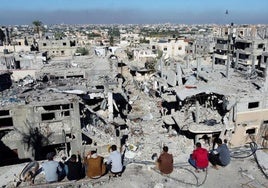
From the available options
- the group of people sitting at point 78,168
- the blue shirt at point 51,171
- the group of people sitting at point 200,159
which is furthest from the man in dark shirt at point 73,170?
the group of people sitting at point 200,159

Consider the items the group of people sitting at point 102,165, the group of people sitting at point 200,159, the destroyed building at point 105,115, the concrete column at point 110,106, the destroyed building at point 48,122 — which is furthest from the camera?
the concrete column at point 110,106

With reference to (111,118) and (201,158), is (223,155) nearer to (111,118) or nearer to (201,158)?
(201,158)

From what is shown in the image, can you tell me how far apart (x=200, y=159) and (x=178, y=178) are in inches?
28.4

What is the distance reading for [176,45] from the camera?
61.4m

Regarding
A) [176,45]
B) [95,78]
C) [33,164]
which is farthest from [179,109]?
[176,45]

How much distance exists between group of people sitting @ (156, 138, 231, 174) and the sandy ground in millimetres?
142

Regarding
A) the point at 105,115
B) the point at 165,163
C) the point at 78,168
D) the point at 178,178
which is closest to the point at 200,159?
the point at 178,178

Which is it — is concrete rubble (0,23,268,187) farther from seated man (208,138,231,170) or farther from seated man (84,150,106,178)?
seated man (84,150,106,178)

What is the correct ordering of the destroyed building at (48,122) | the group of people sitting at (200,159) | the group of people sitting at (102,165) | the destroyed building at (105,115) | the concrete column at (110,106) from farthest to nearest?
the concrete column at (110,106)
the destroyed building at (105,115)
the destroyed building at (48,122)
the group of people sitting at (200,159)
the group of people sitting at (102,165)

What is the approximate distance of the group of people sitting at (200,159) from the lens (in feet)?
23.7

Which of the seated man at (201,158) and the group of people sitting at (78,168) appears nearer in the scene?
the group of people sitting at (78,168)

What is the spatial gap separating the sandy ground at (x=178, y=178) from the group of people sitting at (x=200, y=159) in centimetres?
14

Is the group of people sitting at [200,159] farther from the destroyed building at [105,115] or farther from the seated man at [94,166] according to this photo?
the destroyed building at [105,115]

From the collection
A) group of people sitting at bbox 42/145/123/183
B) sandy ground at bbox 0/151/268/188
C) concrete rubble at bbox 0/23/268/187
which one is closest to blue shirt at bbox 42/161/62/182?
group of people sitting at bbox 42/145/123/183
